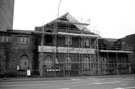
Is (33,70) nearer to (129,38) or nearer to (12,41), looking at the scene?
(12,41)

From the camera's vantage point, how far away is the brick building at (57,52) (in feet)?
74.9

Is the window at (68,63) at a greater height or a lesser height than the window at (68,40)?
lesser

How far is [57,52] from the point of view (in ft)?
79.7

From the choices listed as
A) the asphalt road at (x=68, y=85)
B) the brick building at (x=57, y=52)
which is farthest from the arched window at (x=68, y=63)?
the asphalt road at (x=68, y=85)

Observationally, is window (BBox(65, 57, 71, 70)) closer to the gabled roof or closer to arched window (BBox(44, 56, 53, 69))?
arched window (BBox(44, 56, 53, 69))

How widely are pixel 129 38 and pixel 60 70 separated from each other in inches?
886

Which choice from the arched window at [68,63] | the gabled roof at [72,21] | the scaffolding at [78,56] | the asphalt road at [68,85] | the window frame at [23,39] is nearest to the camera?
the asphalt road at [68,85]

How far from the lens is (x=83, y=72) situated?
25.6 meters

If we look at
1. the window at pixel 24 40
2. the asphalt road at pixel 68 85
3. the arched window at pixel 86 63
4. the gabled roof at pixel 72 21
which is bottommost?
the asphalt road at pixel 68 85

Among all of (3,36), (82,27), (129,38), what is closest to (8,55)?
(3,36)

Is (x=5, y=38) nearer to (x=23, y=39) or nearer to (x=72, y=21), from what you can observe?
(x=23, y=39)

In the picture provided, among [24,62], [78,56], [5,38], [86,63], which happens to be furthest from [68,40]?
[5,38]

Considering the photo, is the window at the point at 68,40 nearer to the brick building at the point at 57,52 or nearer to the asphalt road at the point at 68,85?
the brick building at the point at 57,52

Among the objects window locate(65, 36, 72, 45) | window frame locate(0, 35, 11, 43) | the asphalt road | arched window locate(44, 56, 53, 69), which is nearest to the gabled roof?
window locate(65, 36, 72, 45)
